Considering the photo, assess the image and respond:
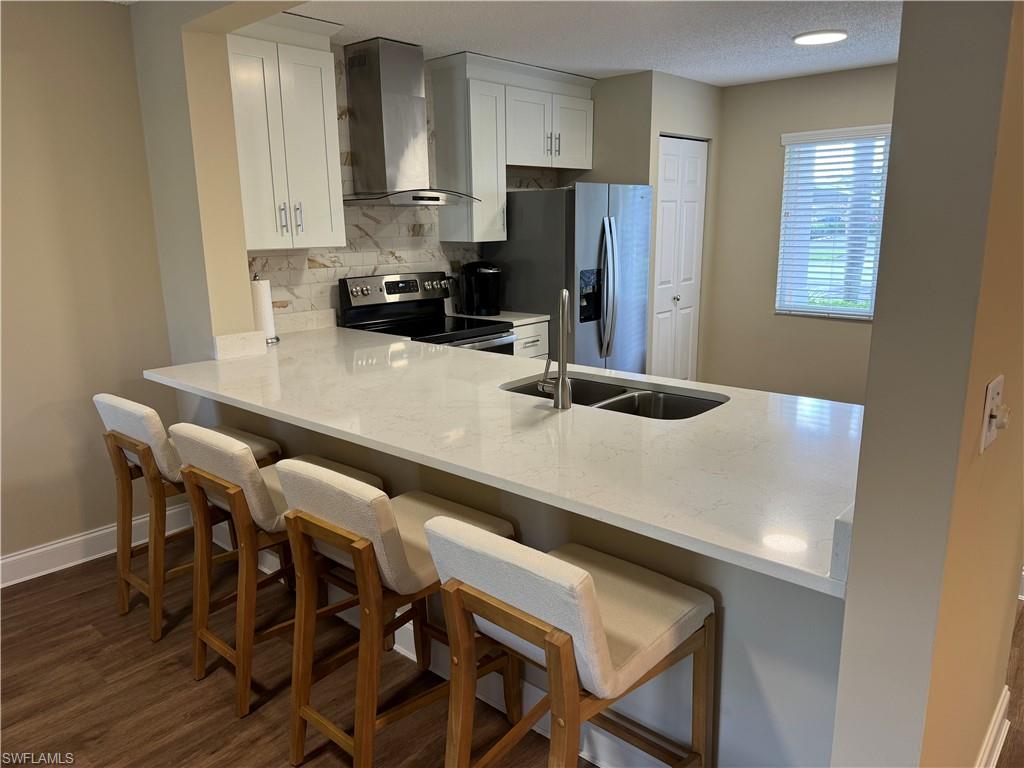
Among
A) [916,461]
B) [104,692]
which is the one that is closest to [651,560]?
[916,461]

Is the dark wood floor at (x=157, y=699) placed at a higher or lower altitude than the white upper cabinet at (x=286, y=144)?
lower

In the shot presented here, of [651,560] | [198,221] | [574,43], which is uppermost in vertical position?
[574,43]

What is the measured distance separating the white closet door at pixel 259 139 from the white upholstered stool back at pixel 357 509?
174cm

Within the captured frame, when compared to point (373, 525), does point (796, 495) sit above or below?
above

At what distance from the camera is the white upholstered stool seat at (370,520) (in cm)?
159

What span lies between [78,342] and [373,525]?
2224 mm

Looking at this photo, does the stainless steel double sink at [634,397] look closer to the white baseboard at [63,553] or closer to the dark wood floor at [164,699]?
the dark wood floor at [164,699]

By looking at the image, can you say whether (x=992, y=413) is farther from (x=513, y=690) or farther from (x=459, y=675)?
(x=513, y=690)

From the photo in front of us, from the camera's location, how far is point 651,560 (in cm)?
167

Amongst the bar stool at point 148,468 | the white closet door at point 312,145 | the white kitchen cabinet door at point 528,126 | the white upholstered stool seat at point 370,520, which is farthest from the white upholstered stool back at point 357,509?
the white kitchen cabinet door at point 528,126

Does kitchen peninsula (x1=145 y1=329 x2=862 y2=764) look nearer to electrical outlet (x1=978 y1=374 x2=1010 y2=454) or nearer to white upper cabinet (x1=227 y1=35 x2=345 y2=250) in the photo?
electrical outlet (x1=978 y1=374 x2=1010 y2=454)

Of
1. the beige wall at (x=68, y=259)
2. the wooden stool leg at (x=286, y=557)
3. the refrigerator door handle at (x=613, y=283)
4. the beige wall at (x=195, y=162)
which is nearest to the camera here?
the wooden stool leg at (x=286, y=557)

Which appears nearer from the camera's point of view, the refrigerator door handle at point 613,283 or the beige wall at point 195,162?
the beige wall at point 195,162

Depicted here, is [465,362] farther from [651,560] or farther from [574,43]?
[574,43]
